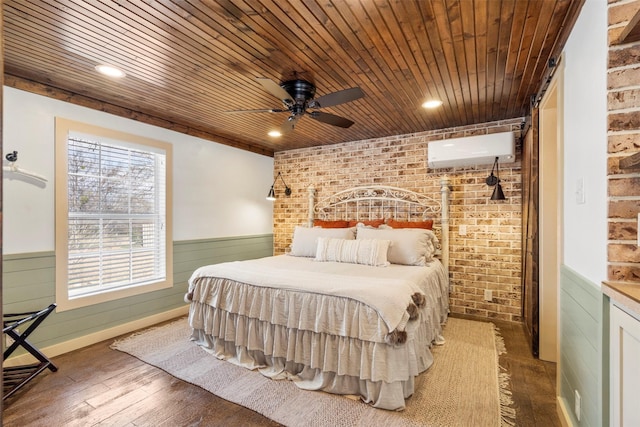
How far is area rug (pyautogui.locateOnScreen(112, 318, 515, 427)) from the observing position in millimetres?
1988

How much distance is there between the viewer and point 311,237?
13.1 ft

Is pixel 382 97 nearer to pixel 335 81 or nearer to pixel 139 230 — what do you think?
pixel 335 81

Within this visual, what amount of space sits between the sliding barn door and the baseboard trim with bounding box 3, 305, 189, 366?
378 cm

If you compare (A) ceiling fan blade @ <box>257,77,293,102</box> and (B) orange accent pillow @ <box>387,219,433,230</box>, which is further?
(B) orange accent pillow @ <box>387,219,433,230</box>

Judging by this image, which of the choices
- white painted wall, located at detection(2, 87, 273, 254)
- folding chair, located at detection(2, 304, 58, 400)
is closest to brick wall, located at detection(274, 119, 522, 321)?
white painted wall, located at detection(2, 87, 273, 254)

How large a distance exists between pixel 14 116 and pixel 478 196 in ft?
15.1

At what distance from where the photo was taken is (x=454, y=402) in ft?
7.00

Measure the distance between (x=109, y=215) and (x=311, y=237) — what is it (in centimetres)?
220

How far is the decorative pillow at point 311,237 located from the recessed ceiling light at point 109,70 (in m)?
2.46

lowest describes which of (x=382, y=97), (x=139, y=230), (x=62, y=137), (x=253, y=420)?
(x=253, y=420)

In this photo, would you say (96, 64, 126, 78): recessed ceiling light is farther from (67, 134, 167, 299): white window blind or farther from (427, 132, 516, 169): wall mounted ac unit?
(427, 132, 516, 169): wall mounted ac unit

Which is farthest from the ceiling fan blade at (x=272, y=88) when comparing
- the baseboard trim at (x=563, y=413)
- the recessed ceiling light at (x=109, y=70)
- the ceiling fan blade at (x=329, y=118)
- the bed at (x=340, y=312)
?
the baseboard trim at (x=563, y=413)

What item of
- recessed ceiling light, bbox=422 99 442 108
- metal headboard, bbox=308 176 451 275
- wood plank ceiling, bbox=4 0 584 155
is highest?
wood plank ceiling, bbox=4 0 584 155

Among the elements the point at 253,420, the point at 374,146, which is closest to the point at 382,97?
the point at 374,146
